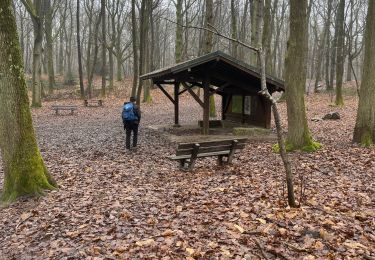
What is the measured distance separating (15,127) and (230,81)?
9.26 m

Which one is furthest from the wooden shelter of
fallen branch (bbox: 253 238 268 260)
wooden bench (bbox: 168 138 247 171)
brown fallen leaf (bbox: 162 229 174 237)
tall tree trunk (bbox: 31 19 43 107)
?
tall tree trunk (bbox: 31 19 43 107)

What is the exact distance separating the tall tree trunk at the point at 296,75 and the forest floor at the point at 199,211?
574 millimetres

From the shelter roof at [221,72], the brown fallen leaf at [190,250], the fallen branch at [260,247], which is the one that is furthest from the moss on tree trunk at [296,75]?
the brown fallen leaf at [190,250]

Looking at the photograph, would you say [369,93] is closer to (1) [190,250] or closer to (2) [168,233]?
(2) [168,233]

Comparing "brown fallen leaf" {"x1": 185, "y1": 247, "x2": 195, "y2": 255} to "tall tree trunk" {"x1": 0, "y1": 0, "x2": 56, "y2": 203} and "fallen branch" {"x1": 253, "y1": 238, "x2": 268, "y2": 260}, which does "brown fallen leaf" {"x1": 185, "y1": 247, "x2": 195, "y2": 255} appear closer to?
"fallen branch" {"x1": 253, "y1": 238, "x2": 268, "y2": 260}

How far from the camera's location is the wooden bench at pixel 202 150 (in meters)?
8.43

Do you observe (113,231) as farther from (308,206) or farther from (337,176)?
(337,176)

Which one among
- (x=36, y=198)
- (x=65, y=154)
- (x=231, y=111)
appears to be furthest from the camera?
(x=231, y=111)

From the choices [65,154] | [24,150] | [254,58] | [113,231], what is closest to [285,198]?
[113,231]

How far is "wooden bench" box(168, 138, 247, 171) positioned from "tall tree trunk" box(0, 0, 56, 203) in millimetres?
3083

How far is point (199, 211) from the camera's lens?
5859 mm

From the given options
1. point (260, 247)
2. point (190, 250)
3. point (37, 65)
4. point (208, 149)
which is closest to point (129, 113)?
point (208, 149)

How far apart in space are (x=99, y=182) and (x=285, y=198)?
13.9 feet

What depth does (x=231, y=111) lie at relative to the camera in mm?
17766
